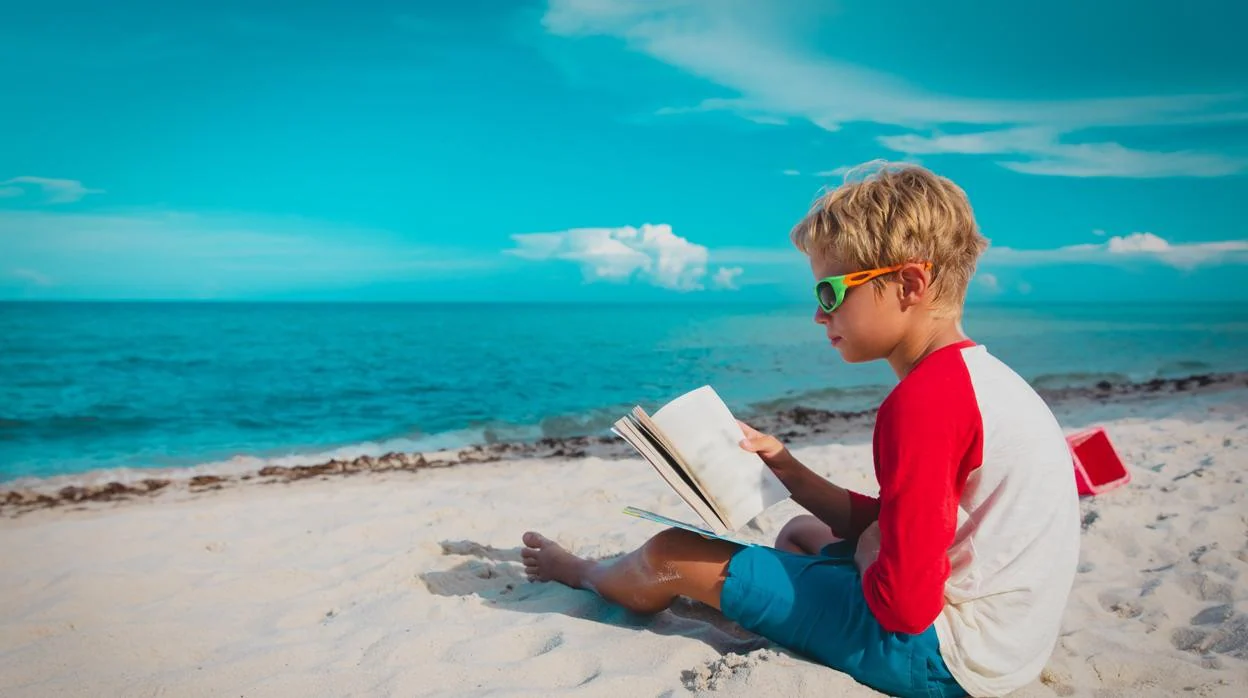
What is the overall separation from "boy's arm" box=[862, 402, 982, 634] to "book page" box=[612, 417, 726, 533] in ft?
1.98

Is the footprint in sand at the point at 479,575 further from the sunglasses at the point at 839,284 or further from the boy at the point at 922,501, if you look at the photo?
the sunglasses at the point at 839,284

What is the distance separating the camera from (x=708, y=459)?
2.55m

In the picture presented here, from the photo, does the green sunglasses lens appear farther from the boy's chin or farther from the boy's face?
the boy's chin

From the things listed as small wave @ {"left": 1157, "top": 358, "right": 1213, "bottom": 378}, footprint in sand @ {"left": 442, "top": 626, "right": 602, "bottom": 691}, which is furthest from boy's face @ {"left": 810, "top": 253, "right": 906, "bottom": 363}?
small wave @ {"left": 1157, "top": 358, "right": 1213, "bottom": 378}

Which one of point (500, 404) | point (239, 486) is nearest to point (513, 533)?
point (239, 486)

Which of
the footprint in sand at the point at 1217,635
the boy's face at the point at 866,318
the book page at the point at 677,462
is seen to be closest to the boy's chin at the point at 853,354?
the boy's face at the point at 866,318

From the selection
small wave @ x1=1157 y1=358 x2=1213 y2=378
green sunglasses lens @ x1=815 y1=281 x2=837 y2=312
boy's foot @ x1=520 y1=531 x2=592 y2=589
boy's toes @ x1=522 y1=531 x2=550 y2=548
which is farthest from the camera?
small wave @ x1=1157 y1=358 x2=1213 y2=378

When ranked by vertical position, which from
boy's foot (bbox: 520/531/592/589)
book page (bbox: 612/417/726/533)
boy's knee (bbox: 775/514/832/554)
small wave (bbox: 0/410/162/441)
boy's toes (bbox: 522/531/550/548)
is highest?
book page (bbox: 612/417/726/533)

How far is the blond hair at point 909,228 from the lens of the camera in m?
2.26

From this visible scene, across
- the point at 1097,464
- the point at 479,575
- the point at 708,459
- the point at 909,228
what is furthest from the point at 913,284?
the point at 1097,464

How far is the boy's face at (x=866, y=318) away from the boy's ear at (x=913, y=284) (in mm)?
Result: 19

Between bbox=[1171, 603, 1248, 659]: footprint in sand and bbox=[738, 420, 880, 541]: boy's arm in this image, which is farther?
bbox=[1171, 603, 1248, 659]: footprint in sand

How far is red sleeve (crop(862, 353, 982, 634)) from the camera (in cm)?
201

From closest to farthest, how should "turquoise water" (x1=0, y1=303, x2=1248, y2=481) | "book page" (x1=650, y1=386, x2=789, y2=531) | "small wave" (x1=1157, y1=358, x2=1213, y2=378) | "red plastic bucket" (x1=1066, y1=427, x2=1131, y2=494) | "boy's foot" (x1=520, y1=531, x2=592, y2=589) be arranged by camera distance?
"book page" (x1=650, y1=386, x2=789, y2=531), "boy's foot" (x1=520, y1=531, x2=592, y2=589), "red plastic bucket" (x1=1066, y1=427, x2=1131, y2=494), "turquoise water" (x1=0, y1=303, x2=1248, y2=481), "small wave" (x1=1157, y1=358, x2=1213, y2=378)
